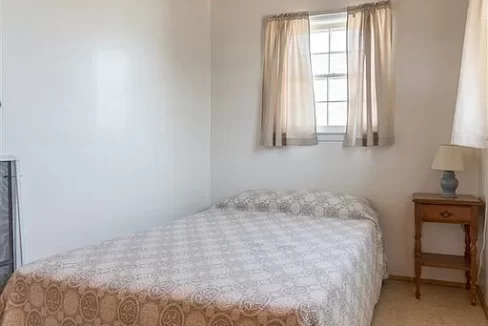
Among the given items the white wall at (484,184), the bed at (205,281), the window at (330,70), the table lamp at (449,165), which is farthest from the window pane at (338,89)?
the bed at (205,281)

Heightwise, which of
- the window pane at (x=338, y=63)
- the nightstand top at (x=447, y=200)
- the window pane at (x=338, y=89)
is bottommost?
the nightstand top at (x=447, y=200)

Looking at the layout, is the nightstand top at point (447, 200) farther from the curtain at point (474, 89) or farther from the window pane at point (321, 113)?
the window pane at point (321, 113)

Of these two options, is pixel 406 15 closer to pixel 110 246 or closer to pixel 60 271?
pixel 110 246

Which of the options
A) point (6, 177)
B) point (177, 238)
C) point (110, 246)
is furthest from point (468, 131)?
point (6, 177)

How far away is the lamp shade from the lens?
2979 mm

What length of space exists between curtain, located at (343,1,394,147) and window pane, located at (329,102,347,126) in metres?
0.16

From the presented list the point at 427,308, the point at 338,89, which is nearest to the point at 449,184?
the point at 427,308

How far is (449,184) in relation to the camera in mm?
3070

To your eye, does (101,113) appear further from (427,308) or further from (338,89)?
(427,308)

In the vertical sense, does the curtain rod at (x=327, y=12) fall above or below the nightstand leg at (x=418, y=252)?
above

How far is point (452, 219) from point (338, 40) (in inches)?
68.2

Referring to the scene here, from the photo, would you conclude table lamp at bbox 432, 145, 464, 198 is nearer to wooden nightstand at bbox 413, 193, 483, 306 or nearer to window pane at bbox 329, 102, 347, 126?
wooden nightstand at bbox 413, 193, 483, 306

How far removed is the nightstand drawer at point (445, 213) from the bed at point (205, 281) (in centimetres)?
60

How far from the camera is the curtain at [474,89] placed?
2.57 metres
